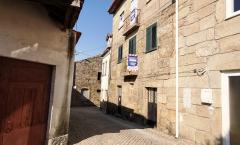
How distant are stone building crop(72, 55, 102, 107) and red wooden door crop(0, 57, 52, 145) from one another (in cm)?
2416

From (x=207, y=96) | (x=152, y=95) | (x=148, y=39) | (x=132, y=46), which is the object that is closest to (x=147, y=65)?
(x=148, y=39)

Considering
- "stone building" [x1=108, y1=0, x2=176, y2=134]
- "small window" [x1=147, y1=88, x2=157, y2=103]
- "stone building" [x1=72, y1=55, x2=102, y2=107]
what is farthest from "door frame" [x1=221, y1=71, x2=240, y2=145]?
"stone building" [x1=72, y1=55, x2=102, y2=107]

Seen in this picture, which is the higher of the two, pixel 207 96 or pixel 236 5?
pixel 236 5

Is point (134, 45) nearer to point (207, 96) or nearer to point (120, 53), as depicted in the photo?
point (120, 53)

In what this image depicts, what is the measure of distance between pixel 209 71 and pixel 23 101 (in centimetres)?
546

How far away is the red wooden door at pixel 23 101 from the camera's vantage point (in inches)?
212

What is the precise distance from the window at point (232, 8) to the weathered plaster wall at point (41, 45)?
4.68 m

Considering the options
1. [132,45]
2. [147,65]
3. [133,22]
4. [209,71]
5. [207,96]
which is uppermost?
[133,22]

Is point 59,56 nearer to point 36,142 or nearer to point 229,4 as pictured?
point 36,142

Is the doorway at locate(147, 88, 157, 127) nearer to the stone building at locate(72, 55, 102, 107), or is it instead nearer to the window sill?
the window sill

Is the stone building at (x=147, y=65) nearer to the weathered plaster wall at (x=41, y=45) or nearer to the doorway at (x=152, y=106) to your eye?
the doorway at (x=152, y=106)

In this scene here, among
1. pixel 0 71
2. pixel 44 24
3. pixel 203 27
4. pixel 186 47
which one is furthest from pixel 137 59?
pixel 0 71

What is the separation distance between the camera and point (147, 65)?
41.9 feet

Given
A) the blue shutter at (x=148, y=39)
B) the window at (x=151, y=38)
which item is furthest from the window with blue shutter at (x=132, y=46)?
the window at (x=151, y=38)
